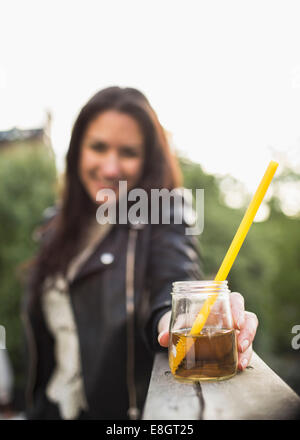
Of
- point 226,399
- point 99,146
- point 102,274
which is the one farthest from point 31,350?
point 226,399

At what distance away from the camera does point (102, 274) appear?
1.64m

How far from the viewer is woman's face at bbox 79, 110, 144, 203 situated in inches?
65.8

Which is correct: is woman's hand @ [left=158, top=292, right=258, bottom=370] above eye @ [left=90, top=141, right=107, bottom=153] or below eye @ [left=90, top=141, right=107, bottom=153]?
below

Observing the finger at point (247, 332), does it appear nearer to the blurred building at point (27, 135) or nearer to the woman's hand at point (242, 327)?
the woman's hand at point (242, 327)

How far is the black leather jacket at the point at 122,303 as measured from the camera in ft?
4.89

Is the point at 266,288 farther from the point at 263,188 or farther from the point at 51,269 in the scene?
the point at 263,188

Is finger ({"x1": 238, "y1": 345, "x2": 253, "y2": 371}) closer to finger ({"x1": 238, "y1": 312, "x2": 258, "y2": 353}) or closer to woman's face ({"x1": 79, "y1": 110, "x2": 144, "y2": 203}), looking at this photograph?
finger ({"x1": 238, "y1": 312, "x2": 258, "y2": 353})

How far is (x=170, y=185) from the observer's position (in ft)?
5.91

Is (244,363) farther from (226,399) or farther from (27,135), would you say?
(27,135)

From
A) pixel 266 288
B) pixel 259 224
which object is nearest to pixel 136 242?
pixel 266 288

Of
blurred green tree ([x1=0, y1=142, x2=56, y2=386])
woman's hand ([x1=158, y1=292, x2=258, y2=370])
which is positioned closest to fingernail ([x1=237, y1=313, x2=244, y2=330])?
woman's hand ([x1=158, y1=292, x2=258, y2=370])

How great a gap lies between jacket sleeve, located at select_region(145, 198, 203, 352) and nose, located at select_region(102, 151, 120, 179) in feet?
0.79
